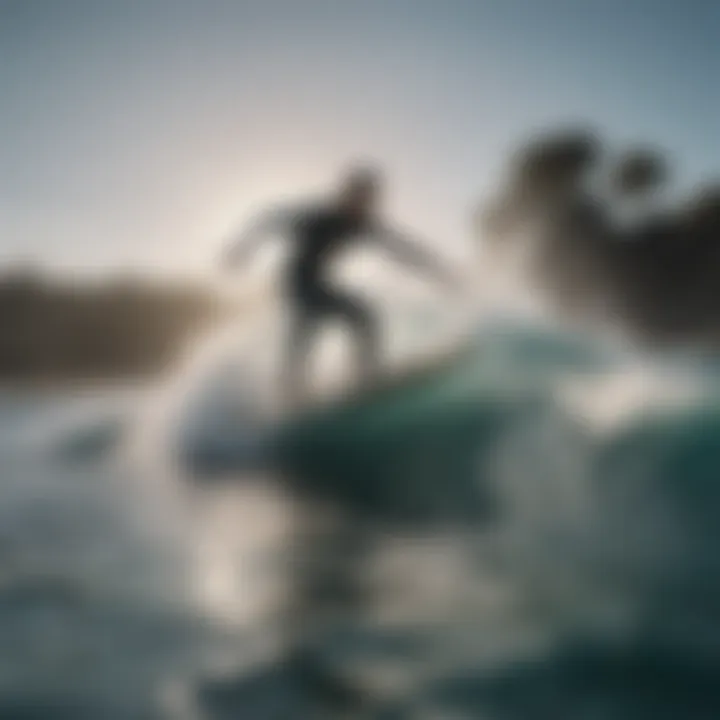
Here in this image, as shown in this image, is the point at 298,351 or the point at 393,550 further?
the point at 298,351

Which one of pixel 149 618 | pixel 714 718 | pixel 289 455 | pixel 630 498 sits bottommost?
pixel 714 718

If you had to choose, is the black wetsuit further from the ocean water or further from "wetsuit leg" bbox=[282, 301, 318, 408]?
the ocean water

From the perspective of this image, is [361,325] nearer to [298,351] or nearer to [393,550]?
[298,351]

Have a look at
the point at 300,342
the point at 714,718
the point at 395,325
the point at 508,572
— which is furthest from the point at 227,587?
the point at 395,325

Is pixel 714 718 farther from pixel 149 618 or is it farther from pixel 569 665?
pixel 149 618

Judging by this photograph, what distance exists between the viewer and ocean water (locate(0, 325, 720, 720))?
1.85m

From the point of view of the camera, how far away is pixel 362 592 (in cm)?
246

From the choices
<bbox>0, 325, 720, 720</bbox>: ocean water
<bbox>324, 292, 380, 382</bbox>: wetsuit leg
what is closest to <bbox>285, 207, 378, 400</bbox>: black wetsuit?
<bbox>324, 292, 380, 382</bbox>: wetsuit leg

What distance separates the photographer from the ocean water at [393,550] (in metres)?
1.85

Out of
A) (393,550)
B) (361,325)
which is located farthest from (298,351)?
(393,550)

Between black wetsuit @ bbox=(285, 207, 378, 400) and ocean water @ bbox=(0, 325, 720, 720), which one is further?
black wetsuit @ bbox=(285, 207, 378, 400)

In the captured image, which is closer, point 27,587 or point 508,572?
point 27,587

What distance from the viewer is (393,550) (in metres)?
2.96

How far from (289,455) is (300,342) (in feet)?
2.43
